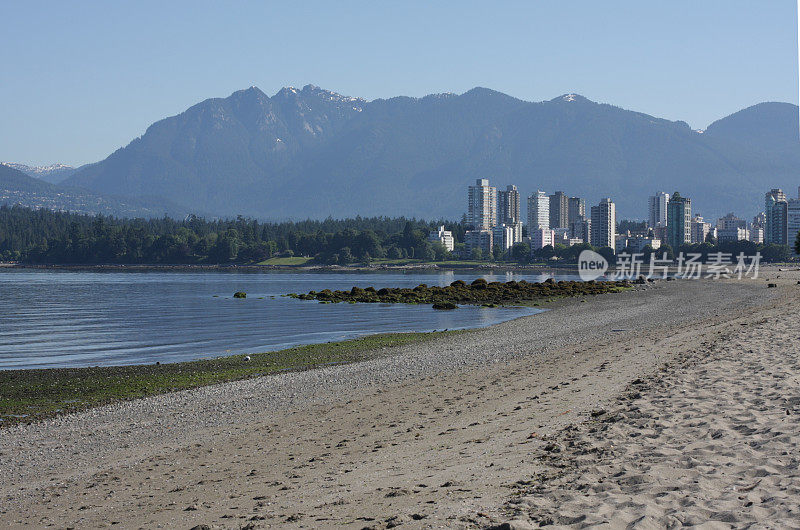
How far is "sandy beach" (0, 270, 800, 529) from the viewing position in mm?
7785

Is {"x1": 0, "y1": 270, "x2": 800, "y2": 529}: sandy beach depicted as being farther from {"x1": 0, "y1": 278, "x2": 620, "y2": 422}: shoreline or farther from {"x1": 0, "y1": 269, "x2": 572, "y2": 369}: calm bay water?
{"x1": 0, "y1": 269, "x2": 572, "y2": 369}: calm bay water

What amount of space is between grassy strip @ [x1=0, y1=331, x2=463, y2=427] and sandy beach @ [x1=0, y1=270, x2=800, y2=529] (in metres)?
1.55

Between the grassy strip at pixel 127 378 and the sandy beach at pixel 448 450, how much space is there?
5.09 ft

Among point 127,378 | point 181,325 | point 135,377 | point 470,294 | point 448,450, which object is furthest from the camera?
point 470,294

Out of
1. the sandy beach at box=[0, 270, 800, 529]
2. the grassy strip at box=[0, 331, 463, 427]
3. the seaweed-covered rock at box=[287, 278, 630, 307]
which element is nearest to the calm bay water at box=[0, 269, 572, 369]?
the grassy strip at box=[0, 331, 463, 427]

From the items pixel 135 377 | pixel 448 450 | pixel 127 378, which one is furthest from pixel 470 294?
pixel 448 450

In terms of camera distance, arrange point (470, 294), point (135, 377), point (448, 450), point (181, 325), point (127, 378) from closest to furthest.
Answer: point (448, 450), point (127, 378), point (135, 377), point (181, 325), point (470, 294)

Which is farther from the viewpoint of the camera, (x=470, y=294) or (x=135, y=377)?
(x=470, y=294)

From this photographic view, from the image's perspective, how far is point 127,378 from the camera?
917 inches

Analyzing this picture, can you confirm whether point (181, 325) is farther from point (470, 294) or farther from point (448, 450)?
point (448, 450)

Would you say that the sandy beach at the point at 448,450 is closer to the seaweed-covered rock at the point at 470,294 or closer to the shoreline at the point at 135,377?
the shoreline at the point at 135,377

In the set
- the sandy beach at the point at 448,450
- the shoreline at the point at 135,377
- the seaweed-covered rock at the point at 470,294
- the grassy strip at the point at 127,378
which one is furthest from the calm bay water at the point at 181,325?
the sandy beach at the point at 448,450

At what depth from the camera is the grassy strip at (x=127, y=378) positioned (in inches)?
749

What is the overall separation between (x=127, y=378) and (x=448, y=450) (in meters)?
15.2
